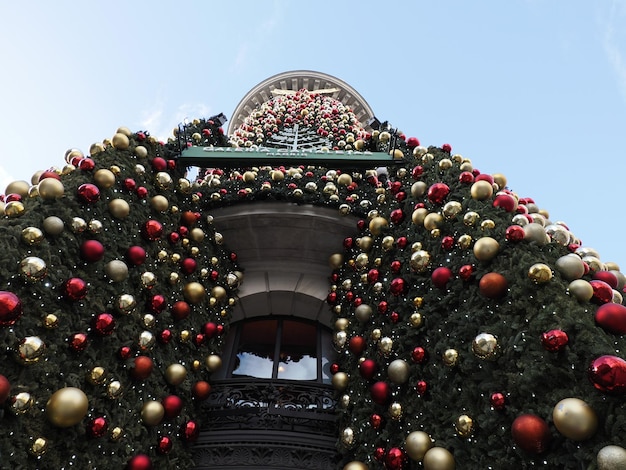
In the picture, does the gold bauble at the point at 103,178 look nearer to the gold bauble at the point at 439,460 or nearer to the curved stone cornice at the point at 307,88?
the gold bauble at the point at 439,460

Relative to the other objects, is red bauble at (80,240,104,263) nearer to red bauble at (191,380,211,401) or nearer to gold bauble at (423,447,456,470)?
red bauble at (191,380,211,401)

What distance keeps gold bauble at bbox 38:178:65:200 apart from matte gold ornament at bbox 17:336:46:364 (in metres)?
2.09

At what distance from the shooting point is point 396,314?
715 centimetres

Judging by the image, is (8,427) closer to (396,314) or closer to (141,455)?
(141,455)

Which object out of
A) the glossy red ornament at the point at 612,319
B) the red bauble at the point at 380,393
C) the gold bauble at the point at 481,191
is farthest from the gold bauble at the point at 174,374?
the glossy red ornament at the point at 612,319

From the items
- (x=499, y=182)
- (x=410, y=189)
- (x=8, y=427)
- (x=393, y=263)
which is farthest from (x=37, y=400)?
(x=499, y=182)

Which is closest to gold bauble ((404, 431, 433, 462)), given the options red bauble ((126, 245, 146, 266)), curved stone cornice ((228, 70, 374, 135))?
red bauble ((126, 245, 146, 266))

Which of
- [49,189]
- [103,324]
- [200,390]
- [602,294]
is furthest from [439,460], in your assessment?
[49,189]

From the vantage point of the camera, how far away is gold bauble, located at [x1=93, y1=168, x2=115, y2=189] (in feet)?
23.3

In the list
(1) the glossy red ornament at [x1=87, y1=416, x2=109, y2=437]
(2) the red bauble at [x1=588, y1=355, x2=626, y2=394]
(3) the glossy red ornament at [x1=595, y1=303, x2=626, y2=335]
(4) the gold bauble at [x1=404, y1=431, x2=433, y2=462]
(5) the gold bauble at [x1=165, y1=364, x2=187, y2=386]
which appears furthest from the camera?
(5) the gold bauble at [x1=165, y1=364, x2=187, y2=386]

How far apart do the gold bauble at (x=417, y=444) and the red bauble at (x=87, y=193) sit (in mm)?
5234

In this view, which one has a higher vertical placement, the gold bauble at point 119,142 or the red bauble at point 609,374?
the gold bauble at point 119,142

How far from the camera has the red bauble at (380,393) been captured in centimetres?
652

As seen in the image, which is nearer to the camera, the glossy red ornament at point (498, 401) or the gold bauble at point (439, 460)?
the glossy red ornament at point (498, 401)
